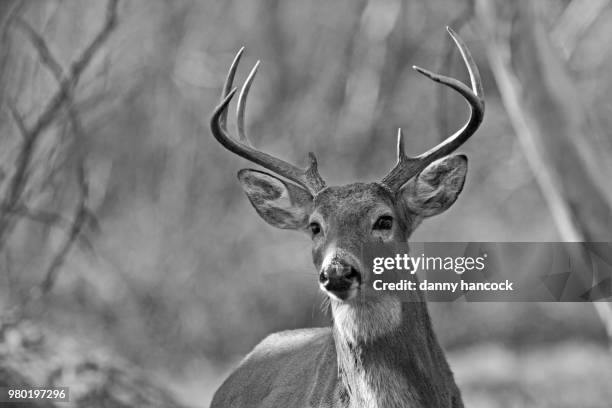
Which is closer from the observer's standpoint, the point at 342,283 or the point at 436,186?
the point at 342,283

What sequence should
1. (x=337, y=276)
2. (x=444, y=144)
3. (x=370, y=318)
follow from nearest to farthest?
(x=337, y=276) → (x=370, y=318) → (x=444, y=144)

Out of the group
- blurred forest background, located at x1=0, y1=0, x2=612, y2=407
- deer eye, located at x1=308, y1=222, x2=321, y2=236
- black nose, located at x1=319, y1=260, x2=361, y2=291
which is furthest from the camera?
blurred forest background, located at x1=0, y1=0, x2=612, y2=407

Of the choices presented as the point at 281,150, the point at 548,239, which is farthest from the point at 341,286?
the point at 281,150

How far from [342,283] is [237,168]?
1062 cm

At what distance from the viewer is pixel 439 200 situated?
17.3 ft

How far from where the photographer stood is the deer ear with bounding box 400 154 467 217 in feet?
17.2

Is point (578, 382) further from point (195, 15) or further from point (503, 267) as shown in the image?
point (195, 15)

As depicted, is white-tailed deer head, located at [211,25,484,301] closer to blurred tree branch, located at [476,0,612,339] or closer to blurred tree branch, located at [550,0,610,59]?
blurred tree branch, located at [476,0,612,339]

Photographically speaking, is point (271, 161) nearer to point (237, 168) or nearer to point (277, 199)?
point (277, 199)

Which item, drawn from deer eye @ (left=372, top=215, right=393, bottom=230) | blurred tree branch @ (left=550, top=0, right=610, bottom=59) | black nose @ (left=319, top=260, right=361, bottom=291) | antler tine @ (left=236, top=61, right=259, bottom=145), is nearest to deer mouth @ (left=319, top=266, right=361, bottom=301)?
black nose @ (left=319, top=260, right=361, bottom=291)

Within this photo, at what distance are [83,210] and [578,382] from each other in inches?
188

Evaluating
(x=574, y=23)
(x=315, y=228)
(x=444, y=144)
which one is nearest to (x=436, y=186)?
(x=444, y=144)

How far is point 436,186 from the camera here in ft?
17.3

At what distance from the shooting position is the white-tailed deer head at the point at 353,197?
185 inches
